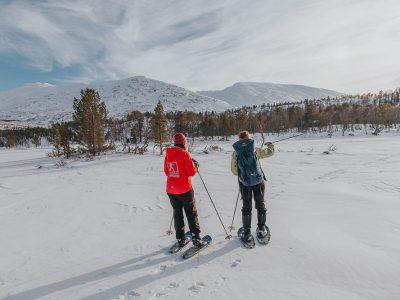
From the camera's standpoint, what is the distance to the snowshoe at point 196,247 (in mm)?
5336

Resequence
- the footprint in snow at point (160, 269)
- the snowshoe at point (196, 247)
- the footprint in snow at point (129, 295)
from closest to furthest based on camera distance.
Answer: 1. the footprint in snow at point (129, 295)
2. the footprint in snow at point (160, 269)
3. the snowshoe at point (196, 247)

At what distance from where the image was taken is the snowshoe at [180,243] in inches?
222

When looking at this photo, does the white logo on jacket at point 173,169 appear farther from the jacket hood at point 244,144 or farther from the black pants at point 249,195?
the black pants at point 249,195

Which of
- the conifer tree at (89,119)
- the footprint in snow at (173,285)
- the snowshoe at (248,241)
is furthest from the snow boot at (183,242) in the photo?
the conifer tree at (89,119)

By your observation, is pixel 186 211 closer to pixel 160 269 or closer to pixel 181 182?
pixel 181 182

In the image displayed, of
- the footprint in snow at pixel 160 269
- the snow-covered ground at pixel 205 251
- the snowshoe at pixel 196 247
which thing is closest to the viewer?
the snow-covered ground at pixel 205 251

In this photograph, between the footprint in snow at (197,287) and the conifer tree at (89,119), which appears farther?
the conifer tree at (89,119)

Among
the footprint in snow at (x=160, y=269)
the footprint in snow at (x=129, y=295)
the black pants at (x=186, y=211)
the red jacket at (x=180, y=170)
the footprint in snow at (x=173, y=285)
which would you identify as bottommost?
the footprint in snow at (x=129, y=295)

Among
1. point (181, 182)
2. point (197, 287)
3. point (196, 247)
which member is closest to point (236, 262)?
point (196, 247)

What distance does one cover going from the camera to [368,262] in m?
4.85

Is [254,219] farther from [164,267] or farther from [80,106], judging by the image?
[80,106]

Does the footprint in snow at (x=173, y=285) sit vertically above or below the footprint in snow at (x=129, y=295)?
above

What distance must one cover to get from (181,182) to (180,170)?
0.71 ft

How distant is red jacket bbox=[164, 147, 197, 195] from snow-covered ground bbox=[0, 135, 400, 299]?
1.19m
